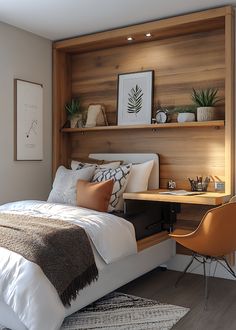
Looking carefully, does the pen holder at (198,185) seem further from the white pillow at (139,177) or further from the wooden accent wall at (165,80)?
the white pillow at (139,177)

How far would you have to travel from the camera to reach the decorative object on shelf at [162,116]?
12.8ft

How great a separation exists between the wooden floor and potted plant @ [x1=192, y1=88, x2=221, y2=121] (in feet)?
4.91

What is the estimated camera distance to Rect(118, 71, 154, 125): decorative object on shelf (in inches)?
162

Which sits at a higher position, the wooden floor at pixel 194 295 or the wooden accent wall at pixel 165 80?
the wooden accent wall at pixel 165 80

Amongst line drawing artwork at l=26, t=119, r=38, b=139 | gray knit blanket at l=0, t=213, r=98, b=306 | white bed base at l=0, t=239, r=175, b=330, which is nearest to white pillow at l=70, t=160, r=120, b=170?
line drawing artwork at l=26, t=119, r=38, b=139

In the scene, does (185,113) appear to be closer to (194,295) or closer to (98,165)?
(98,165)

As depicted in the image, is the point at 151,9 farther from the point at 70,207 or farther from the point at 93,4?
the point at 70,207

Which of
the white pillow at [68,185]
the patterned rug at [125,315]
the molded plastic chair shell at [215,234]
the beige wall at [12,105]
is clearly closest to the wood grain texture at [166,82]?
the beige wall at [12,105]

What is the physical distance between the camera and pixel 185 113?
3.74 meters

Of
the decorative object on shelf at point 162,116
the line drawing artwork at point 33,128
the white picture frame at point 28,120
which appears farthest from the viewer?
the line drawing artwork at point 33,128

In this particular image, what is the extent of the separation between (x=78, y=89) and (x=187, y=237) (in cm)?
242

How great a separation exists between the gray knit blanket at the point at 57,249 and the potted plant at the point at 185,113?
1606 mm

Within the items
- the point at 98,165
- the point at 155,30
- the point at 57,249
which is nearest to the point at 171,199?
the point at 98,165

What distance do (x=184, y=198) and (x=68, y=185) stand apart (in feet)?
3.61
